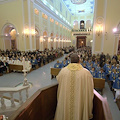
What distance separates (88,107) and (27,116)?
1.23 m

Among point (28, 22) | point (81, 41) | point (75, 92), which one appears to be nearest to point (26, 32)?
point (28, 22)

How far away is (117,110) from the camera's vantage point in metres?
3.90

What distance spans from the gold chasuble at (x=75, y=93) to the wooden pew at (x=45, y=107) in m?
0.18

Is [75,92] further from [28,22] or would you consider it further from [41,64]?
[28,22]

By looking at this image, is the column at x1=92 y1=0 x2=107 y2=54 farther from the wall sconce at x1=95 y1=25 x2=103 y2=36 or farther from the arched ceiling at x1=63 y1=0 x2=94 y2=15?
the arched ceiling at x1=63 y1=0 x2=94 y2=15

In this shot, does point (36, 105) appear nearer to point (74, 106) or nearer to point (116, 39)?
point (74, 106)

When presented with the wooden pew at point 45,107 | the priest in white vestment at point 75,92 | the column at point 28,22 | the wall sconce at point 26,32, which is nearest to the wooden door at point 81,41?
the column at point 28,22

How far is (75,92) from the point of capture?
1.98 meters

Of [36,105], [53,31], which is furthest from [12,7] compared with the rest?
[36,105]

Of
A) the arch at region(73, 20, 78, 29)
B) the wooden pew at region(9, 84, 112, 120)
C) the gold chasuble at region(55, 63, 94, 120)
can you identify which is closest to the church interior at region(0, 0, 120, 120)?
the wooden pew at region(9, 84, 112, 120)

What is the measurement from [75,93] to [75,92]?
0.02 metres

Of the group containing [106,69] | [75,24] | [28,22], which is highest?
[75,24]

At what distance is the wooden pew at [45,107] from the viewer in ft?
5.31

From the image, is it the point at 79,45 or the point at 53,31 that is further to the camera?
the point at 79,45
